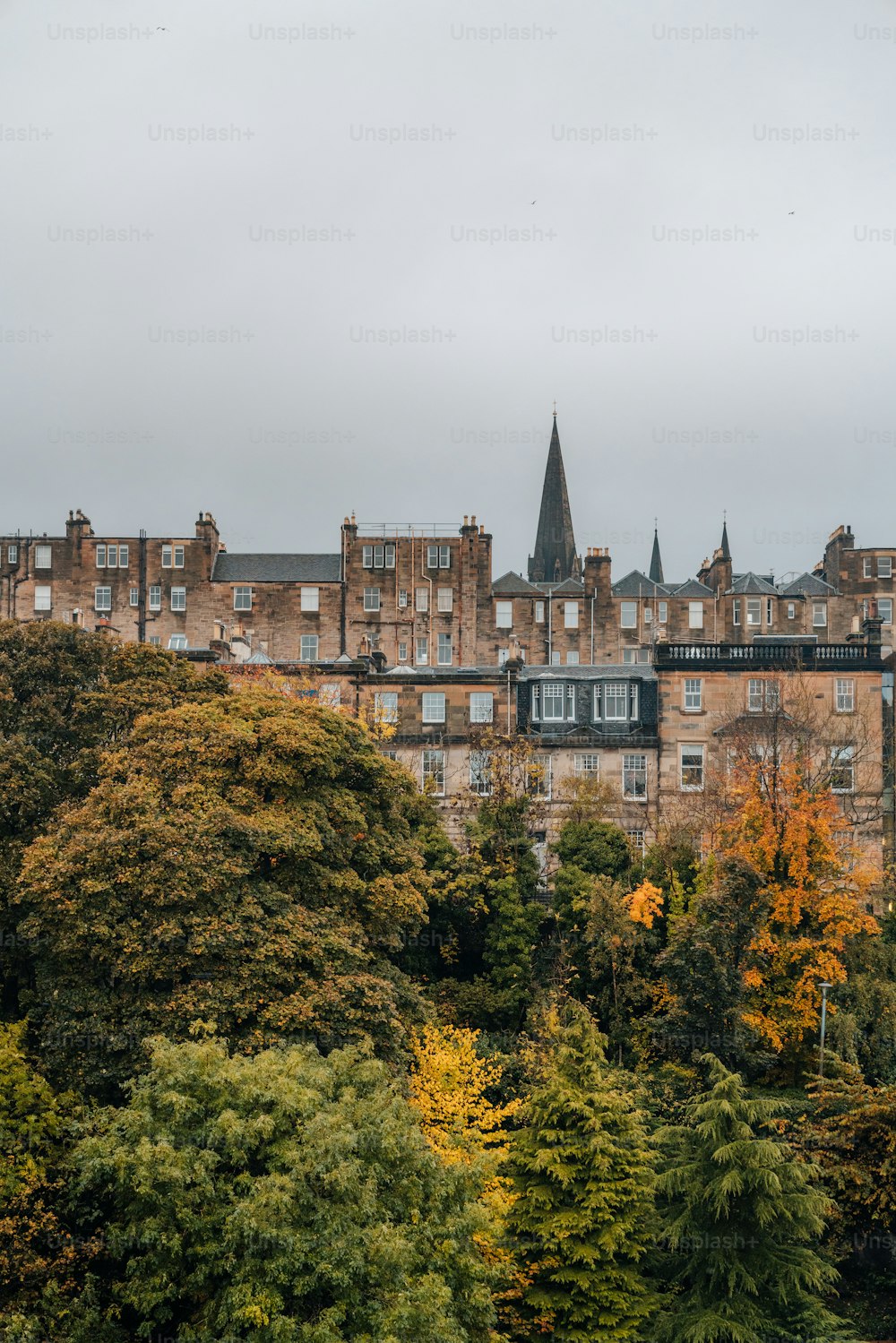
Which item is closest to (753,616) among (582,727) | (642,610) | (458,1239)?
(642,610)

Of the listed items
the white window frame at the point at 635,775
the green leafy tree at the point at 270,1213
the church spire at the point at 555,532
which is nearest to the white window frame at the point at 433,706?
the white window frame at the point at 635,775

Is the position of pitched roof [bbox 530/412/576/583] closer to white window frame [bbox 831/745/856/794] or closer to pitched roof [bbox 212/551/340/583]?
pitched roof [bbox 212/551/340/583]

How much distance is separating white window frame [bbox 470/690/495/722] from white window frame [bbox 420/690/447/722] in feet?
3.53

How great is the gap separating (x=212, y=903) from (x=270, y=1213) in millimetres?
8410

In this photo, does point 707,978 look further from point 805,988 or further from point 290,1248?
point 290,1248

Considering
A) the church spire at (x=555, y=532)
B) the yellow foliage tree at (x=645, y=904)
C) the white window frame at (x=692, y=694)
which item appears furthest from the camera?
the church spire at (x=555, y=532)

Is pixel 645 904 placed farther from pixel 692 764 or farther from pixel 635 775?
pixel 692 764

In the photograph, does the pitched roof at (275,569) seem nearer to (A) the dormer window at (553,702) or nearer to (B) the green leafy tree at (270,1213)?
(A) the dormer window at (553,702)

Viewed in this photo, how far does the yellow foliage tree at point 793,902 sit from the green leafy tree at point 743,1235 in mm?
6220

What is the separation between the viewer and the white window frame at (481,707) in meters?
50.7

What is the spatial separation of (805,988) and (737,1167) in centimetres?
878

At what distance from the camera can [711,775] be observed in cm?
4738

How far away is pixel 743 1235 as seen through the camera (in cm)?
2770

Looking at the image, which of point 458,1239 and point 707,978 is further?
point 707,978
